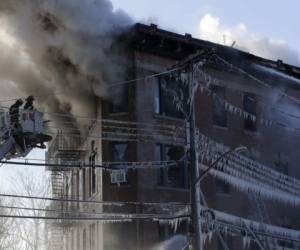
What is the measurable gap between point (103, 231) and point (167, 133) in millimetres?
4650

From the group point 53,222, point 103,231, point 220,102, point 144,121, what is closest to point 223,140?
point 220,102

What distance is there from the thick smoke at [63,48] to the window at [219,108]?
4830 mm

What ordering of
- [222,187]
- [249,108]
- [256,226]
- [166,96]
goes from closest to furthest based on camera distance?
[166,96] → [256,226] → [222,187] → [249,108]

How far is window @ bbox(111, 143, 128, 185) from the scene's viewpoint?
25.2 metres

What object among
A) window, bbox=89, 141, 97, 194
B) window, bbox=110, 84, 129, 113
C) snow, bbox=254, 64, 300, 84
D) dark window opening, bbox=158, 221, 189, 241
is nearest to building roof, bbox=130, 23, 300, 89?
snow, bbox=254, 64, 300, 84

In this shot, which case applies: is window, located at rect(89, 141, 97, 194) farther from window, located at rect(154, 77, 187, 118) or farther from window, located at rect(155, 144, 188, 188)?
window, located at rect(154, 77, 187, 118)

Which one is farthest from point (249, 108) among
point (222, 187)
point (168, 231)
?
point (168, 231)

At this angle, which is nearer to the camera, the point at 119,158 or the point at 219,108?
the point at 119,158

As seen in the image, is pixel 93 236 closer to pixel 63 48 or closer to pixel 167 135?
pixel 167 135

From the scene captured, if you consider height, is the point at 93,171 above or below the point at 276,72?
below

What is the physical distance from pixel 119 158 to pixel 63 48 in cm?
491

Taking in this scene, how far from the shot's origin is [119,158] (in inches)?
1023

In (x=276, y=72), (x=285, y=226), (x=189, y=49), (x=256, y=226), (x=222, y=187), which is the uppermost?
(x=189, y=49)

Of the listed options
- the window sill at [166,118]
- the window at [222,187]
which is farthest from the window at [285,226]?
the window sill at [166,118]
